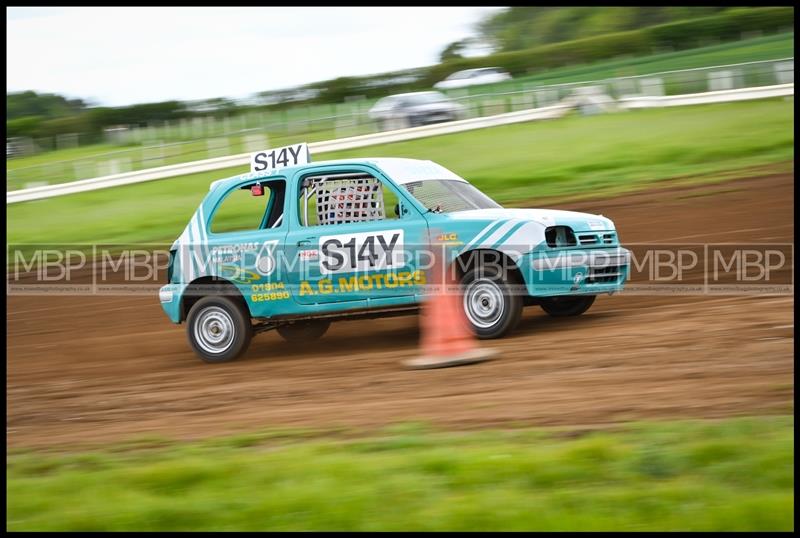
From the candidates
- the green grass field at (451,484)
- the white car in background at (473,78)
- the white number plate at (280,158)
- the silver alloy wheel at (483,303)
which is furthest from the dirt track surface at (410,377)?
the white car in background at (473,78)

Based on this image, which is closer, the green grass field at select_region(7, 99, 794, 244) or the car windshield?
the car windshield

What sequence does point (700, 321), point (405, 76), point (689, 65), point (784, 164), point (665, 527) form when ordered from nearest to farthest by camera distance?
point (665, 527)
point (700, 321)
point (784, 164)
point (689, 65)
point (405, 76)

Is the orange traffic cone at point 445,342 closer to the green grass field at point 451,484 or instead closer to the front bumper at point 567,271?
the front bumper at point 567,271

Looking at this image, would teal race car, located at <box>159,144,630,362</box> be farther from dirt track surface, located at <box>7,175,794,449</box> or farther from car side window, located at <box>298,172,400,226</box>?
dirt track surface, located at <box>7,175,794,449</box>

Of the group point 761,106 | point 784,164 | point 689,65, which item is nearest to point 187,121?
point 689,65

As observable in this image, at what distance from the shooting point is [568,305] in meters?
10.6

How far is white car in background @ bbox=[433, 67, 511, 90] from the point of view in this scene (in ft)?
132

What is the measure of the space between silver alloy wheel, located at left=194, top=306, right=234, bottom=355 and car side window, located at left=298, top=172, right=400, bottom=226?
135 centimetres

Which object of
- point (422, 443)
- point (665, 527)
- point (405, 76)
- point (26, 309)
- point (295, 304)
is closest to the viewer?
point (665, 527)

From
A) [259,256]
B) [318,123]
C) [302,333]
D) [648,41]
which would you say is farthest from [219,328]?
[648,41]

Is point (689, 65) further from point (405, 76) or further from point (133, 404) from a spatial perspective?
point (133, 404)

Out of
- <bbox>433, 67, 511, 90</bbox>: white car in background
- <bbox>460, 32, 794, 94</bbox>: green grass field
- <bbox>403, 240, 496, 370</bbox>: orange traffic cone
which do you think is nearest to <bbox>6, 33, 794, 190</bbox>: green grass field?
<bbox>460, 32, 794, 94</bbox>: green grass field

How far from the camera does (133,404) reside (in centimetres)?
862

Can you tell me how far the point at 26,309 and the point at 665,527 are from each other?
12.6 meters
